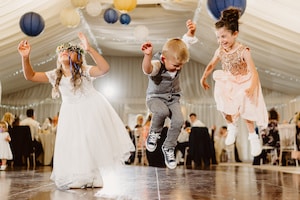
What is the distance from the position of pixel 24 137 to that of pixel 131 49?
219 inches

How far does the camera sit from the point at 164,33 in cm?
1094

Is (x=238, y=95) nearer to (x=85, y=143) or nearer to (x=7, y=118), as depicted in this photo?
(x=85, y=143)

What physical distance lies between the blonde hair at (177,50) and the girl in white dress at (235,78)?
1.16 ft

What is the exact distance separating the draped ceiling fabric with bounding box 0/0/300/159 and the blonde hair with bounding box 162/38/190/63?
2.77 m

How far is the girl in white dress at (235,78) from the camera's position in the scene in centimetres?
308

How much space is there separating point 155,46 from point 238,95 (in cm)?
949

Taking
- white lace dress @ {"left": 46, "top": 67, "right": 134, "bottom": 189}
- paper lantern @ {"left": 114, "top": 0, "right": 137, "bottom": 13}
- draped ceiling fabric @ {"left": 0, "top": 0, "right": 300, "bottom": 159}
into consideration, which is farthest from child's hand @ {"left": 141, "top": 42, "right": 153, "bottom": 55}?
draped ceiling fabric @ {"left": 0, "top": 0, "right": 300, "bottom": 159}

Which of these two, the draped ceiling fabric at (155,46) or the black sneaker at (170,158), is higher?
the draped ceiling fabric at (155,46)

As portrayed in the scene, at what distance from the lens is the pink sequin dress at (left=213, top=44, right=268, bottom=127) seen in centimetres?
319

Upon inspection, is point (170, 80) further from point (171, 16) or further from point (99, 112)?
point (171, 16)

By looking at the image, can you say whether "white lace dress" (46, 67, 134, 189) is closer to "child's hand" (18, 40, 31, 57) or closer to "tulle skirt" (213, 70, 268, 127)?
"child's hand" (18, 40, 31, 57)

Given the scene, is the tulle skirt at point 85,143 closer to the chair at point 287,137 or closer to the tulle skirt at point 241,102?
the tulle skirt at point 241,102

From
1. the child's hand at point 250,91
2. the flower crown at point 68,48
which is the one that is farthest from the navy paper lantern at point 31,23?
the child's hand at point 250,91

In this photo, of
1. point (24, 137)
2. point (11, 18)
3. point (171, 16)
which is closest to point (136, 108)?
point (171, 16)
